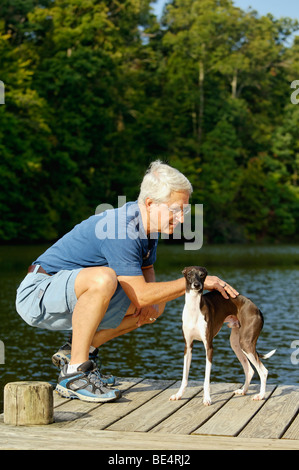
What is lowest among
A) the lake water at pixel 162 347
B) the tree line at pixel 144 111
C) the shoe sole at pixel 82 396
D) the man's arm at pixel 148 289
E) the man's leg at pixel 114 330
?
the lake water at pixel 162 347

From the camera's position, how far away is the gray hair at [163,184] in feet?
16.0

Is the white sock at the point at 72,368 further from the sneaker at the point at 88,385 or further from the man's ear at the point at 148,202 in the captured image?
the man's ear at the point at 148,202

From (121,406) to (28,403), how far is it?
730 mm

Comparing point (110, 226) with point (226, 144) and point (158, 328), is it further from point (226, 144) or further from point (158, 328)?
point (226, 144)

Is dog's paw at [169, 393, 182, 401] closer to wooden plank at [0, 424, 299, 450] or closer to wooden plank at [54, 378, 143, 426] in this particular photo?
wooden plank at [54, 378, 143, 426]

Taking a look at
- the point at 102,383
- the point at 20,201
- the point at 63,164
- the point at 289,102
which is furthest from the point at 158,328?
the point at 289,102

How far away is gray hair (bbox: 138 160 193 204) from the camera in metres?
4.89

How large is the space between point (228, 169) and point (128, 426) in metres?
52.0

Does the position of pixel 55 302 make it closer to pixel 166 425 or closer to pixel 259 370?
pixel 166 425

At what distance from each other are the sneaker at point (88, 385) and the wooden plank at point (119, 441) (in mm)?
671

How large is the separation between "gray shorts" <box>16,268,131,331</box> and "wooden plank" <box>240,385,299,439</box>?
1.14 meters

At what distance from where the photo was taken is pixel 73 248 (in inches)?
205

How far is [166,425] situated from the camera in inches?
181

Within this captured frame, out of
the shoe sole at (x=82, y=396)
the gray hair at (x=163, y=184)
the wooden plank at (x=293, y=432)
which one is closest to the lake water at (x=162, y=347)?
the shoe sole at (x=82, y=396)
